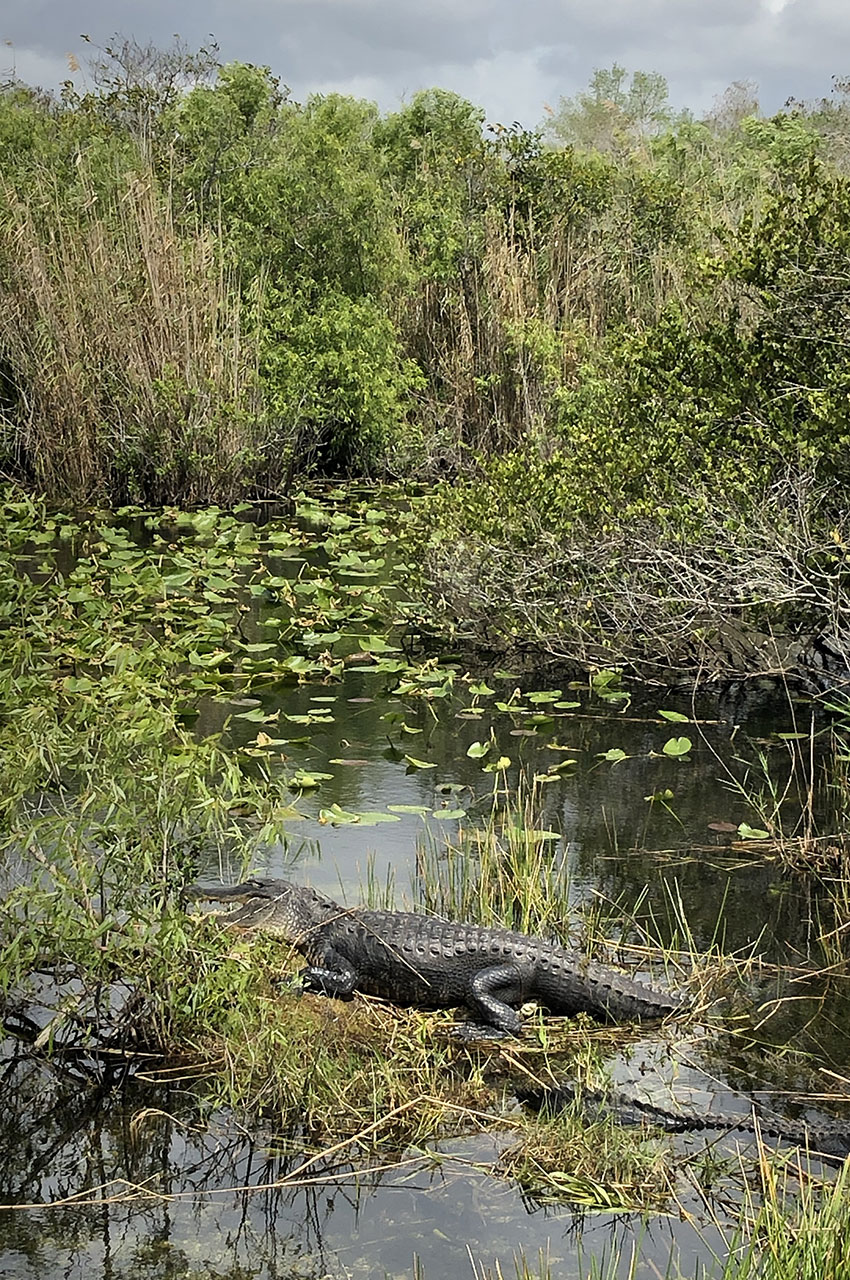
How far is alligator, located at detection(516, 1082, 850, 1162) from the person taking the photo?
332 centimetres

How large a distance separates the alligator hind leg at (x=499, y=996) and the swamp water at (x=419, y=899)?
20 centimetres

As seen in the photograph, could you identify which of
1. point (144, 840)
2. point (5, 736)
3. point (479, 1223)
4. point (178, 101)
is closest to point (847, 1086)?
point (479, 1223)

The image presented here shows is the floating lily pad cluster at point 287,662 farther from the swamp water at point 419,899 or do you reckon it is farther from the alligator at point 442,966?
the alligator at point 442,966

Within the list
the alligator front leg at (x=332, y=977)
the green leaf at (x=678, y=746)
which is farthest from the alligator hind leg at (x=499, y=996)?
the green leaf at (x=678, y=746)

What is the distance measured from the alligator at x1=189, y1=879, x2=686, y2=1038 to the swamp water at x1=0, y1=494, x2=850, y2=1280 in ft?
0.54

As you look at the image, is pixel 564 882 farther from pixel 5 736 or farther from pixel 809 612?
pixel 809 612

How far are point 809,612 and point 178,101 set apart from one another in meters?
13.0

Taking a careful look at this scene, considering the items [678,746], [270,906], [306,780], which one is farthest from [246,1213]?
[678,746]

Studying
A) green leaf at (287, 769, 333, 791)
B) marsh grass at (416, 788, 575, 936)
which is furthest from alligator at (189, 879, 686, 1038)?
green leaf at (287, 769, 333, 791)

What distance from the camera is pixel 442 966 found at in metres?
4.17

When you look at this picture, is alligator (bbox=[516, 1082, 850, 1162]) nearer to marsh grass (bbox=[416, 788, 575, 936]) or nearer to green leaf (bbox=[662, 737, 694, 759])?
marsh grass (bbox=[416, 788, 575, 936])

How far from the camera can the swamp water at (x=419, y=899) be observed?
10.0ft

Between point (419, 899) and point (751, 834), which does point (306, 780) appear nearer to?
point (419, 899)

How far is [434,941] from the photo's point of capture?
4195 millimetres
